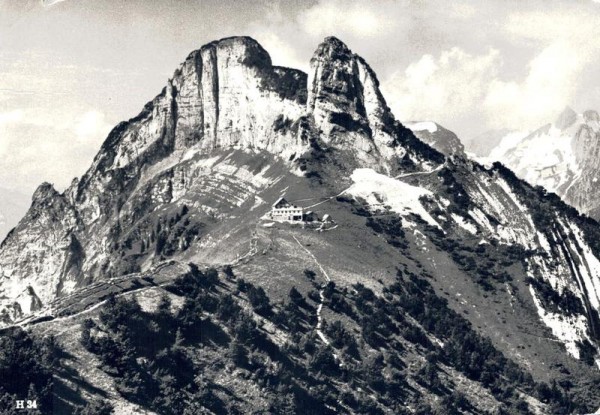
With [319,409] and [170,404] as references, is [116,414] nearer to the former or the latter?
[170,404]

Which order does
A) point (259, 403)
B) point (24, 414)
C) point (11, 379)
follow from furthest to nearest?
point (259, 403) < point (11, 379) < point (24, 414)

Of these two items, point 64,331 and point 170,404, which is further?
point 64,331

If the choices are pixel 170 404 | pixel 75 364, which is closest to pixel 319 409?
pixel 170 404

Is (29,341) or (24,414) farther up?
(29,341)

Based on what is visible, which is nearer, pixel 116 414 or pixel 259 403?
pixel 116 414

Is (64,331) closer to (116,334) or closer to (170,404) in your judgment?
(116,334)

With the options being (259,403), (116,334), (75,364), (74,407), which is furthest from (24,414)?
(259,403)

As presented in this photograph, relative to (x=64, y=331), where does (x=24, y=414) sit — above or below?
below

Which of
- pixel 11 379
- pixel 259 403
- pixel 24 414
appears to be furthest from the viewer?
pixel 259 403
